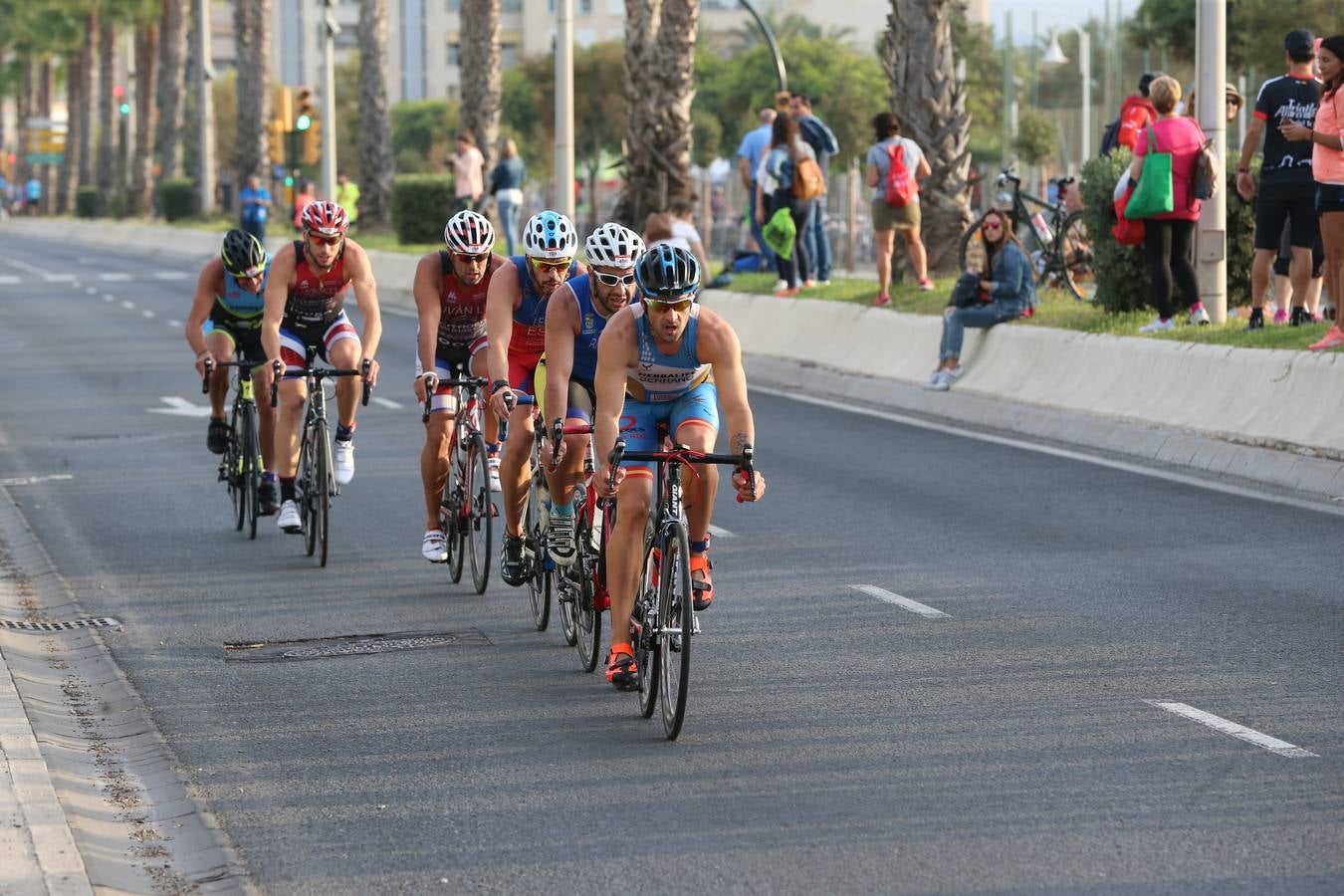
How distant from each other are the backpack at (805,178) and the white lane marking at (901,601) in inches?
490

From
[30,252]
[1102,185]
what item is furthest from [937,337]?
[30,252]

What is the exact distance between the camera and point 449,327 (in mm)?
11594

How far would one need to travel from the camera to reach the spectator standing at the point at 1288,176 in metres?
15.7

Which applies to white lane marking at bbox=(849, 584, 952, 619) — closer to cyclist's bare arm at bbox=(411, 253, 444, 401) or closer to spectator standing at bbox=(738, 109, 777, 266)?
cyclist's bare arm at bbox=(411, 253, 444, 401)

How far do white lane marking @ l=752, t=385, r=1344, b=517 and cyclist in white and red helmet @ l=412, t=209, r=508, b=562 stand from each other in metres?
4.86

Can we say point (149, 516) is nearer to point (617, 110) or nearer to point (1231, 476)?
point (1231, 476)

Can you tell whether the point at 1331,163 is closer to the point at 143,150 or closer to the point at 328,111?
the point at 328,111

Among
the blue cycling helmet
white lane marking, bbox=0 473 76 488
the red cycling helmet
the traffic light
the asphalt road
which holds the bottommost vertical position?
the asphalt road

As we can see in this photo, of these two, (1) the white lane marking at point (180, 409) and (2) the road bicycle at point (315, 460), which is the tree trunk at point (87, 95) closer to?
(1) the white lane marking at point (180, 409)

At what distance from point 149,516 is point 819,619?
5.53 meters

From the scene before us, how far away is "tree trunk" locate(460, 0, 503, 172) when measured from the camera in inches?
1615

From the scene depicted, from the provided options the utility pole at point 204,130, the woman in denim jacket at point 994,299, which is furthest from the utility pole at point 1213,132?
the utility pole at point 204,130

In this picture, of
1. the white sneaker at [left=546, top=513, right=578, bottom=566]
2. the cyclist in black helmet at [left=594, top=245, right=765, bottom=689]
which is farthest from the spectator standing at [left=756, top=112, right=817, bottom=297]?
the cyclist in black helmet at [left=594, top=245, right=765, bottom=689]

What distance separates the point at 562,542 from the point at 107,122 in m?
81.3
